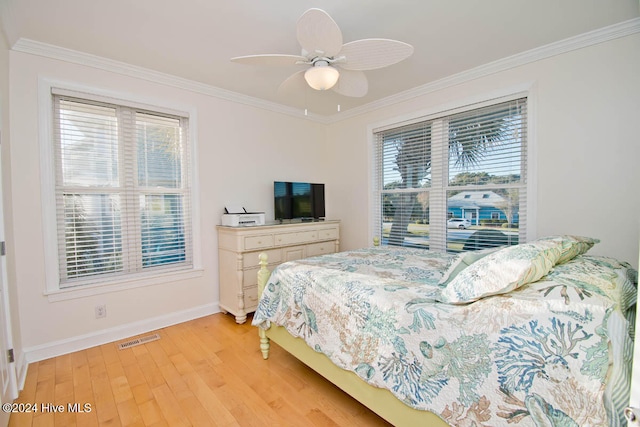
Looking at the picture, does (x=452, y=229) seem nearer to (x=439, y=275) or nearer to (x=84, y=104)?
(x=439, y=275)

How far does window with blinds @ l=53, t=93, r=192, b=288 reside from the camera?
2.55 meters

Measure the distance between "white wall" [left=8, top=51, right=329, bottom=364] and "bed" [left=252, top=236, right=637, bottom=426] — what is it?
191 centimetres

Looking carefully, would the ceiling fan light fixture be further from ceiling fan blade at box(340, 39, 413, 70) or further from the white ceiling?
the white ceiling

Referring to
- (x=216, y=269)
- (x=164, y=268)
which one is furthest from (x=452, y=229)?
(x=164, y=268)

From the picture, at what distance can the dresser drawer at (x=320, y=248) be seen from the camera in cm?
363

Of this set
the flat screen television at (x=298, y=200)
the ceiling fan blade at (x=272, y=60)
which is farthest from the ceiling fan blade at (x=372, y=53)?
the flat screen television at (x=298, y=200)

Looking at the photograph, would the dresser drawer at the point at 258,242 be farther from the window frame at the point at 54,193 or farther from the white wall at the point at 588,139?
the white wall at the point at 588,139

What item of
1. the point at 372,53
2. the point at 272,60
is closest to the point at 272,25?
the point at 272,60

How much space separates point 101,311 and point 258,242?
4.99 ft

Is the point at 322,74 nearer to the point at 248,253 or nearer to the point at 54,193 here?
the point at 248,253

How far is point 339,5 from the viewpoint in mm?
1928

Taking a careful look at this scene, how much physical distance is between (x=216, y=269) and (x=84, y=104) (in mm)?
2014

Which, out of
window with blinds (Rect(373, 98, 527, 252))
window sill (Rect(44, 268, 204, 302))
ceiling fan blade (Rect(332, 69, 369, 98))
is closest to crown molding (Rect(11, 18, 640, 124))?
window with blinds (Rect(373, 98, 527, 252))

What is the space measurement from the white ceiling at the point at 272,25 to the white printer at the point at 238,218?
147 cm
